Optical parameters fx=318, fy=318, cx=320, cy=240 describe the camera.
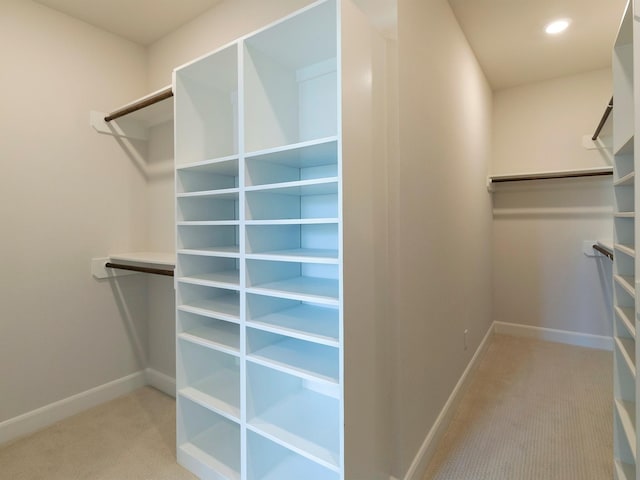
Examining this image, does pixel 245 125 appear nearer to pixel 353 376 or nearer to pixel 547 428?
pixel 353 376

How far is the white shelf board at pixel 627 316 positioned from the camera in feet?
3.45

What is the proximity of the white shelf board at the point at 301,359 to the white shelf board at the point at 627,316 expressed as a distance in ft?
Answer: 3.25

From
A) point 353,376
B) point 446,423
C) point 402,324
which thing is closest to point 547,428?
point 446,423

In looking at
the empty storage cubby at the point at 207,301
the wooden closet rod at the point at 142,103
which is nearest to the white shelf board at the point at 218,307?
the empty storage cubby at the point at 207,301

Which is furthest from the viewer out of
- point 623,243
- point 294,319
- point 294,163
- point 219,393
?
point 219,393

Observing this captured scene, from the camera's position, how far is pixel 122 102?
91.1 inches

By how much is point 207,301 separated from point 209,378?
1.39 feet

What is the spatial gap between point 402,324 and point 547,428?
1295 millimetres

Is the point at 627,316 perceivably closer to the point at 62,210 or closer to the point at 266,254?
the point at 266,254

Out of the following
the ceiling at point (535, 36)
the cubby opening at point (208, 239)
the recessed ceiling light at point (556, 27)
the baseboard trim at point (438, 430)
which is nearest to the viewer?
the baseboard trim at point (438, 430)

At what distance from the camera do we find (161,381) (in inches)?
92.2

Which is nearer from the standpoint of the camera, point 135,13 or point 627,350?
point 627,350

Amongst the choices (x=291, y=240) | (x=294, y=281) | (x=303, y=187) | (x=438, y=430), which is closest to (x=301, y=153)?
(x=303, y=187)

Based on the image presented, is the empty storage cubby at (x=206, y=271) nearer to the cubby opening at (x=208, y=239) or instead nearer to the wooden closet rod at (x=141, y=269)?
the cubby opening at (x=208, y=239)
